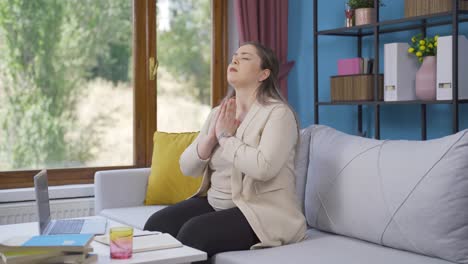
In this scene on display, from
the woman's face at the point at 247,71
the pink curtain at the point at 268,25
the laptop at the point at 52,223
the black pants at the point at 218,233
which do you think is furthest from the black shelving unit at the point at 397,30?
the laptop at the point at 52,223

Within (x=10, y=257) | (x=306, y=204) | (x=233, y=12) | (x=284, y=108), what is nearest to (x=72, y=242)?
(x=10, y=257)

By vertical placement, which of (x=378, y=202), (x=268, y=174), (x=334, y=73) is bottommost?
(x=378, y=202)

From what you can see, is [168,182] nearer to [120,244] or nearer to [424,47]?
[424,47]

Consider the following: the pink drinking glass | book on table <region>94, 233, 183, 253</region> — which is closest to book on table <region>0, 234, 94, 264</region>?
the pink drinking glass

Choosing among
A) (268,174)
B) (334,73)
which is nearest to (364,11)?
(334,73)

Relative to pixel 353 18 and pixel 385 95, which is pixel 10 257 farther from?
pixel 353 18

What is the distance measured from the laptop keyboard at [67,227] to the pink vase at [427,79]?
5.86ft

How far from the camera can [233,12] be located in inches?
177

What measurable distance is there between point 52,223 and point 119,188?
1103 mm

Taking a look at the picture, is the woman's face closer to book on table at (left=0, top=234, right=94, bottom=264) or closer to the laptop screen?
the laptop screen

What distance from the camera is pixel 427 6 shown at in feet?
10.4

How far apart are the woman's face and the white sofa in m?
0.43

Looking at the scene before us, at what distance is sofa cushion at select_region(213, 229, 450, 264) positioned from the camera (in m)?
2.21

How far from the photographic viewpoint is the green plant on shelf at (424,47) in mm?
3178
